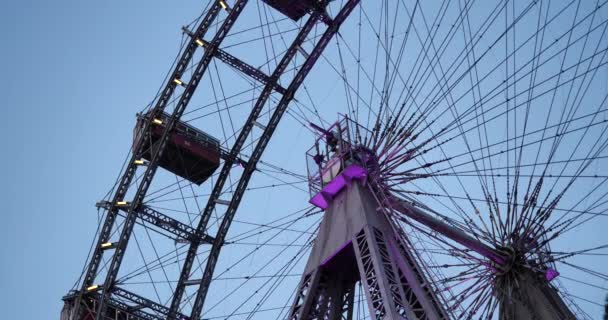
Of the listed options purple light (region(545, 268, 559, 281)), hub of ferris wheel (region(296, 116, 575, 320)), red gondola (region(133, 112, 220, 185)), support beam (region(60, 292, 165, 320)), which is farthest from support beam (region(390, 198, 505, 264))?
support beam (region(60, 292, 165, 320))

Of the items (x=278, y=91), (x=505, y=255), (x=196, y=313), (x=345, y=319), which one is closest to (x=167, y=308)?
(x=196, y=313)

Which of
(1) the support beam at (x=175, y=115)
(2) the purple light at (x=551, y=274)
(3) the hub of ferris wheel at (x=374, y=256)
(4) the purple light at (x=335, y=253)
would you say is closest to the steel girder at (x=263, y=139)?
(1) the support beam at (x=175, y=115)

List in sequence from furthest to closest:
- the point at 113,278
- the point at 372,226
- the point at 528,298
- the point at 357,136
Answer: the point at 113,278, the point at 357,136, the point at 528,298, the point at 372,226

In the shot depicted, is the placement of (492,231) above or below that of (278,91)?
below

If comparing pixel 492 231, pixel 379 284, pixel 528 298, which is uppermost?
pixel 492 231

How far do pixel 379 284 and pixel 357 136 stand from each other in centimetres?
506

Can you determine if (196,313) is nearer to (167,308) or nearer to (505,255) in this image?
(167,308)

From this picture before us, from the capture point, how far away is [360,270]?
12938mm

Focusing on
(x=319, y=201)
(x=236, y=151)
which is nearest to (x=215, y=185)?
(x=236, y=151)

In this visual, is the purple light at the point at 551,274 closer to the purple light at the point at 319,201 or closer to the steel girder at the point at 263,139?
the purple light at the point at 319,201

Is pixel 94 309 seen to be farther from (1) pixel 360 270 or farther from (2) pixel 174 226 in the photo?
(1) pixel 360 270

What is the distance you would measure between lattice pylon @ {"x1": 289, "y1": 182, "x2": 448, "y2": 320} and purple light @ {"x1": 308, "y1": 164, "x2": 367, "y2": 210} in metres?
0.17

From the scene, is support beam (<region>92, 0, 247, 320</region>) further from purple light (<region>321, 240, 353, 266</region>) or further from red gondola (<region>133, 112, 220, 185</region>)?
purple light (<region>321, 240, 353, 266</region>)

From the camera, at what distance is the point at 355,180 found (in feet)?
51.0
